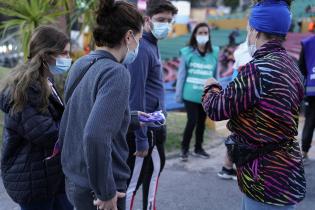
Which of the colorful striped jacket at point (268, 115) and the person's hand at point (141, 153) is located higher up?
the colorful striped jacket at point (268, 115)

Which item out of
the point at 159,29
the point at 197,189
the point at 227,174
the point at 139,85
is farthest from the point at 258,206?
the point at 227,174

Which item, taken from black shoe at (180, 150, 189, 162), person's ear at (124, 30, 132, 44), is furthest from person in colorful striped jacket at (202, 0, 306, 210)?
black shoe at (180, 150, 189, 162)

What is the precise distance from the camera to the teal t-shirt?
5.82m

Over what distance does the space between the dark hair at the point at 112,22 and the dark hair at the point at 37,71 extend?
68cm

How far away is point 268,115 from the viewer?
2.16 meters

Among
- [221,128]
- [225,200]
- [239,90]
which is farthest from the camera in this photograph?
[221,128]

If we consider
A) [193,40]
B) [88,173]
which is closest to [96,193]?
[88,173]

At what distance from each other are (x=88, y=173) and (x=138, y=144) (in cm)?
125

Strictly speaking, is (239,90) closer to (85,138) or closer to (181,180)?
(85,138)

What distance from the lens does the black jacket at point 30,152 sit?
2559 mm

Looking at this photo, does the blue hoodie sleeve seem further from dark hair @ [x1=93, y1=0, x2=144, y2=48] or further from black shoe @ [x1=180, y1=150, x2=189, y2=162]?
black shoe @ [x1=180, y1=150, x2=189, y2=162]

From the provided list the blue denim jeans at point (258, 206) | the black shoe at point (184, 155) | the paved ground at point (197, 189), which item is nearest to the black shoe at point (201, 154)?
the paved ground at point (197, 189)

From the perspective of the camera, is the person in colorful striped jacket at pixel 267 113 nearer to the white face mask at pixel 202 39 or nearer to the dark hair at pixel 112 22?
the dark hair at pixel 112 22

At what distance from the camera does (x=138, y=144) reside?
3.19m
